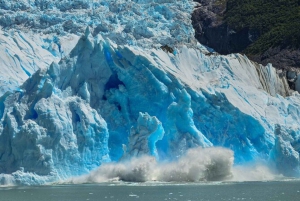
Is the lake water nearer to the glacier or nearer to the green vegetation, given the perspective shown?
the glacier

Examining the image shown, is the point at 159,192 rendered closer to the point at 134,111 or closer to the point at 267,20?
the point at 134,111

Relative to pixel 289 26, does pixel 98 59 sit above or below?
below

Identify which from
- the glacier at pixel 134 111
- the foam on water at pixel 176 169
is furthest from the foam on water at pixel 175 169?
the glacier at pixel 134 111

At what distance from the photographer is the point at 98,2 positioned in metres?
50.8

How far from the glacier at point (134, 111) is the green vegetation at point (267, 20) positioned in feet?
37.5

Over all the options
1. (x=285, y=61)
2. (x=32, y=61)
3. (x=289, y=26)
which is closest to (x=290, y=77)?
(x=285, y=61)

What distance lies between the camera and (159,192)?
27734 mm

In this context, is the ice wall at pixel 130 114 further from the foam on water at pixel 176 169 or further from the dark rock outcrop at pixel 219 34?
the dark rock outcrop at pixel 219 34

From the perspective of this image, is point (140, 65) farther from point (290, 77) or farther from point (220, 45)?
point (220, 45)

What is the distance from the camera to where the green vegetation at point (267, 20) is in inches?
2050

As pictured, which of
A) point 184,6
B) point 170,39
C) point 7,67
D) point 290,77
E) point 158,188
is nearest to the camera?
point 158,188

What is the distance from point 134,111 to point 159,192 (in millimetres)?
8294

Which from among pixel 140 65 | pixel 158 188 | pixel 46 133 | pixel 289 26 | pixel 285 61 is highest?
pixel 289 26

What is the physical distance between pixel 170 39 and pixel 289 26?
1017cm
